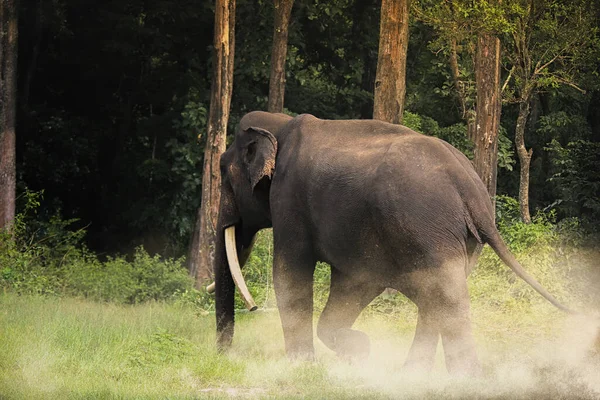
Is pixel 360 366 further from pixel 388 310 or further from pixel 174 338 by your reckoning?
pixel 388 310

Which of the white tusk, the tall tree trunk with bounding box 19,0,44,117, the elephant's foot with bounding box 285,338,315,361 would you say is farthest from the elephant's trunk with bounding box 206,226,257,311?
the tall tree trunk with bounding box 19,0,44,117

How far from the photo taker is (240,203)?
1177cm

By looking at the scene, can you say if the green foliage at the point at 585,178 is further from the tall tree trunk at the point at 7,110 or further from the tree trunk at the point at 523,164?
the tall tree trunk at the point at 7,110

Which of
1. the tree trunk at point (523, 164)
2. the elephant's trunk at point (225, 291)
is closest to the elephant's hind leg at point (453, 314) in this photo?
the elephant's trunk at point (225, 291)

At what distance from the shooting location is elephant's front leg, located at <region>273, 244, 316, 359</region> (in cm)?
1078

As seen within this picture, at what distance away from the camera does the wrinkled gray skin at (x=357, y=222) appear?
9.35 m

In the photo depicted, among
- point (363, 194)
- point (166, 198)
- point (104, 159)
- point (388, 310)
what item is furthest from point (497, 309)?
point (104, 159)

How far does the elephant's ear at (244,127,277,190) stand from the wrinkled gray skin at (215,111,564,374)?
0.01 meters

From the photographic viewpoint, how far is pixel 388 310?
589 inches

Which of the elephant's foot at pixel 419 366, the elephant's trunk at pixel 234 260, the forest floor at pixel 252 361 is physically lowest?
the forest floor at pixel 252 361

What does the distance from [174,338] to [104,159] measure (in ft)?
54.7

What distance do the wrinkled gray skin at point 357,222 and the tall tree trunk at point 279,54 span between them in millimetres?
10615

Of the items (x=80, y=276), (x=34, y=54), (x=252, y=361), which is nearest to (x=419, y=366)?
(x=252, y=361)

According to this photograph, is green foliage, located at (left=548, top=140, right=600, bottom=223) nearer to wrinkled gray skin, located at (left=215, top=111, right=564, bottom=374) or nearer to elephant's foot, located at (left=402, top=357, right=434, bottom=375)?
wrinkled gray skin, located at (left=215, top=111, right=564, bottom=374)
